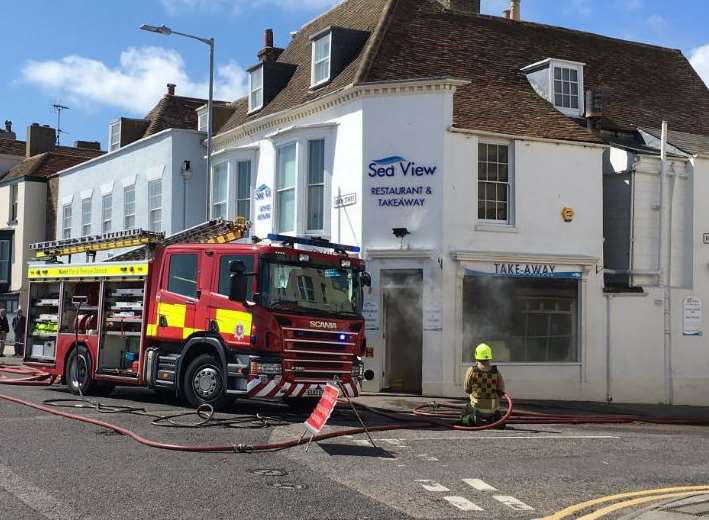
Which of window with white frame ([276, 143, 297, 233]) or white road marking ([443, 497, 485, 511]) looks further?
window with white frame ([276, 143, 297, 233])

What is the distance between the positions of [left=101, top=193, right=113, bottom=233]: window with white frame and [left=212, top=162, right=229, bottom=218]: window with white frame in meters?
6.45

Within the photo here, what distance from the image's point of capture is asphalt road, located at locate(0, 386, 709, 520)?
736 cm

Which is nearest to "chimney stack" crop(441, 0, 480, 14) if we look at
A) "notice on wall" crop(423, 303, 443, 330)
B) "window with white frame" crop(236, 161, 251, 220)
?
"window with white frame" crop(236, 161, 251, 220)

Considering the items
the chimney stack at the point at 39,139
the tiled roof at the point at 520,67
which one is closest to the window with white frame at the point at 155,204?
the tiled roof at the point at 520,67

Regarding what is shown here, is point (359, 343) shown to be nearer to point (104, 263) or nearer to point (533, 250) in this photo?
point (104, 263)

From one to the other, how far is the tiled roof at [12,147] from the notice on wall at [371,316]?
3242 centimetres

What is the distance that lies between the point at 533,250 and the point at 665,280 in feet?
11.9

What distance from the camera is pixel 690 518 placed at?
280 inches

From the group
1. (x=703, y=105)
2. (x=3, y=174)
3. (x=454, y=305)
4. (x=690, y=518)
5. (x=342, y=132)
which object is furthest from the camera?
(x=3, y=174)

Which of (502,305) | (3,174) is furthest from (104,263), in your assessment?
(3,174)

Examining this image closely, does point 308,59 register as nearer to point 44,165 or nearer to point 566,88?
point 566,88

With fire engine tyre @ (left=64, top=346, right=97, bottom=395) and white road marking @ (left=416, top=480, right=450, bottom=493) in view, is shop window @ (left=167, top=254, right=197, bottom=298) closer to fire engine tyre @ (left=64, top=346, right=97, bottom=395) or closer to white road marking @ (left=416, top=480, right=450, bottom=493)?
fire engine tyre @ (left=64, top=346, right=97, bottom=395)

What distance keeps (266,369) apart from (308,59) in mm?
13217

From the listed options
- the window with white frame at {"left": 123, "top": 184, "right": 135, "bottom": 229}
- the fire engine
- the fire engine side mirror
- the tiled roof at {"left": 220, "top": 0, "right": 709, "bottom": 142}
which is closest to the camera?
the fire engine side mirror
